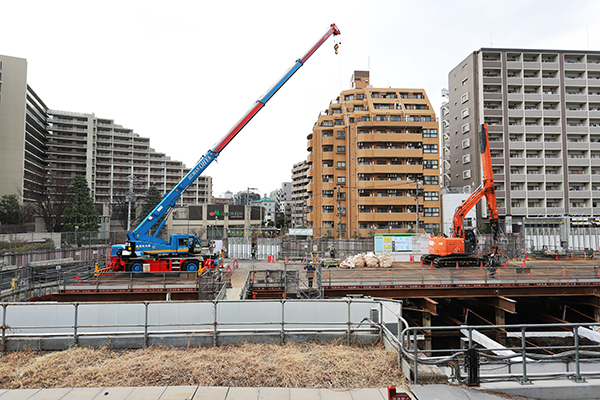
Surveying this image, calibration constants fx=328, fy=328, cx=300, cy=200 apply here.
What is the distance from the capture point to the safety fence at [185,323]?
824 centimetres

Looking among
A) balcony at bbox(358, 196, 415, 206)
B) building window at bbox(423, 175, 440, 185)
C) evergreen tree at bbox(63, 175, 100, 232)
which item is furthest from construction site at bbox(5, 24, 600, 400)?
evergreen tree at bbox(63, 175, 100, 232)

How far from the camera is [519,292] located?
2086cm

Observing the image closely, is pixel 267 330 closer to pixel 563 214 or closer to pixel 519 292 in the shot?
pixel 519 292

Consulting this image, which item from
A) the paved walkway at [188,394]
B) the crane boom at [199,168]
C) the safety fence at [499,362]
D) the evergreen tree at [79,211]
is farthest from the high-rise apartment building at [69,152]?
the safety fence at [499,362]

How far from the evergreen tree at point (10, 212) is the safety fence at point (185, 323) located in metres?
53.0

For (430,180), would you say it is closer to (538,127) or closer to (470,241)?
(538,127)

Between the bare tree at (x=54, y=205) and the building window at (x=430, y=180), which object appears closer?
the bare tree at (x=54, y=205)

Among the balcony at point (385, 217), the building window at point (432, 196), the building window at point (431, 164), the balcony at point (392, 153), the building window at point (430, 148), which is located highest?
the building window at point (430, 148)

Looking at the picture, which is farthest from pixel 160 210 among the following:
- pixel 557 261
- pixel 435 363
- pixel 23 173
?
pixel 23 173

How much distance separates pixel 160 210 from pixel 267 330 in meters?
16.5

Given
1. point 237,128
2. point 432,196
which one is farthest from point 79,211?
point 432,196

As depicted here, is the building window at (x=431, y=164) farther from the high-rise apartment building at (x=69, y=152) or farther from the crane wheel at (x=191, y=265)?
the high-rise apartment building at (x=69, y=152)

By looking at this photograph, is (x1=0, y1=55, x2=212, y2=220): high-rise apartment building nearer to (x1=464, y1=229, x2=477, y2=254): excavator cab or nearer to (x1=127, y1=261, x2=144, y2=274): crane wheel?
(x1=127, y1=261, x2=144, y2=274): crane wheel

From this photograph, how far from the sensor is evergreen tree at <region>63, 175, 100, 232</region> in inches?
2042
